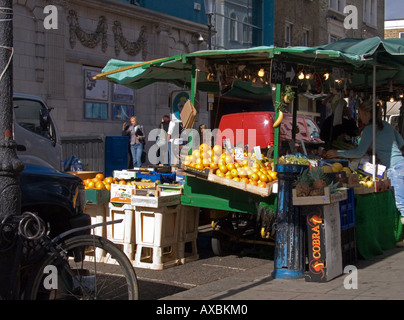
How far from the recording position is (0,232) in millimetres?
4492

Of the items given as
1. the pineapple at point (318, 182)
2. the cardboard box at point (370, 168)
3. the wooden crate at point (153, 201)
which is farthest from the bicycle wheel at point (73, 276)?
the cardboard box at point (370, 168)

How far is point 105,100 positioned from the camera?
19844 mm

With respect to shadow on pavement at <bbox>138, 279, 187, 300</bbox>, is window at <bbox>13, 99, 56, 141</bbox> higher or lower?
higher

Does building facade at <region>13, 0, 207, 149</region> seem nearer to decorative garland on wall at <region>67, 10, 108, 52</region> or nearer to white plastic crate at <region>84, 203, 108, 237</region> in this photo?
decorative garland on wall at <region>67, 10, 108, 52</region>

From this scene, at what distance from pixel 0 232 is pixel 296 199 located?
3.41 m

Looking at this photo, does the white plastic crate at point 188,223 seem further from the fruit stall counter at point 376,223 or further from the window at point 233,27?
the window at point 233,27

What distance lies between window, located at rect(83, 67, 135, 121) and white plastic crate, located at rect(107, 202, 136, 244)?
11.0 m

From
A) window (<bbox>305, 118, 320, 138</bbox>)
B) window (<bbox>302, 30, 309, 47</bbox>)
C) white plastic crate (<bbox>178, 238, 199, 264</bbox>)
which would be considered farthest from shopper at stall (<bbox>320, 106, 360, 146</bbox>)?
window (<bbox>302, 30, 309, 47</bbox>)

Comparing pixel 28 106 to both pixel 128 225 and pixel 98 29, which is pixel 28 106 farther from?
pixel 98 29

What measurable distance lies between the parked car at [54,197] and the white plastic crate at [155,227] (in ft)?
7.13

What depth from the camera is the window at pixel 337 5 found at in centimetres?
3481

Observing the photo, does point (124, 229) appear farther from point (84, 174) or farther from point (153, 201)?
point (84, 174)

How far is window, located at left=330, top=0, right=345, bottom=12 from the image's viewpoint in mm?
34812
